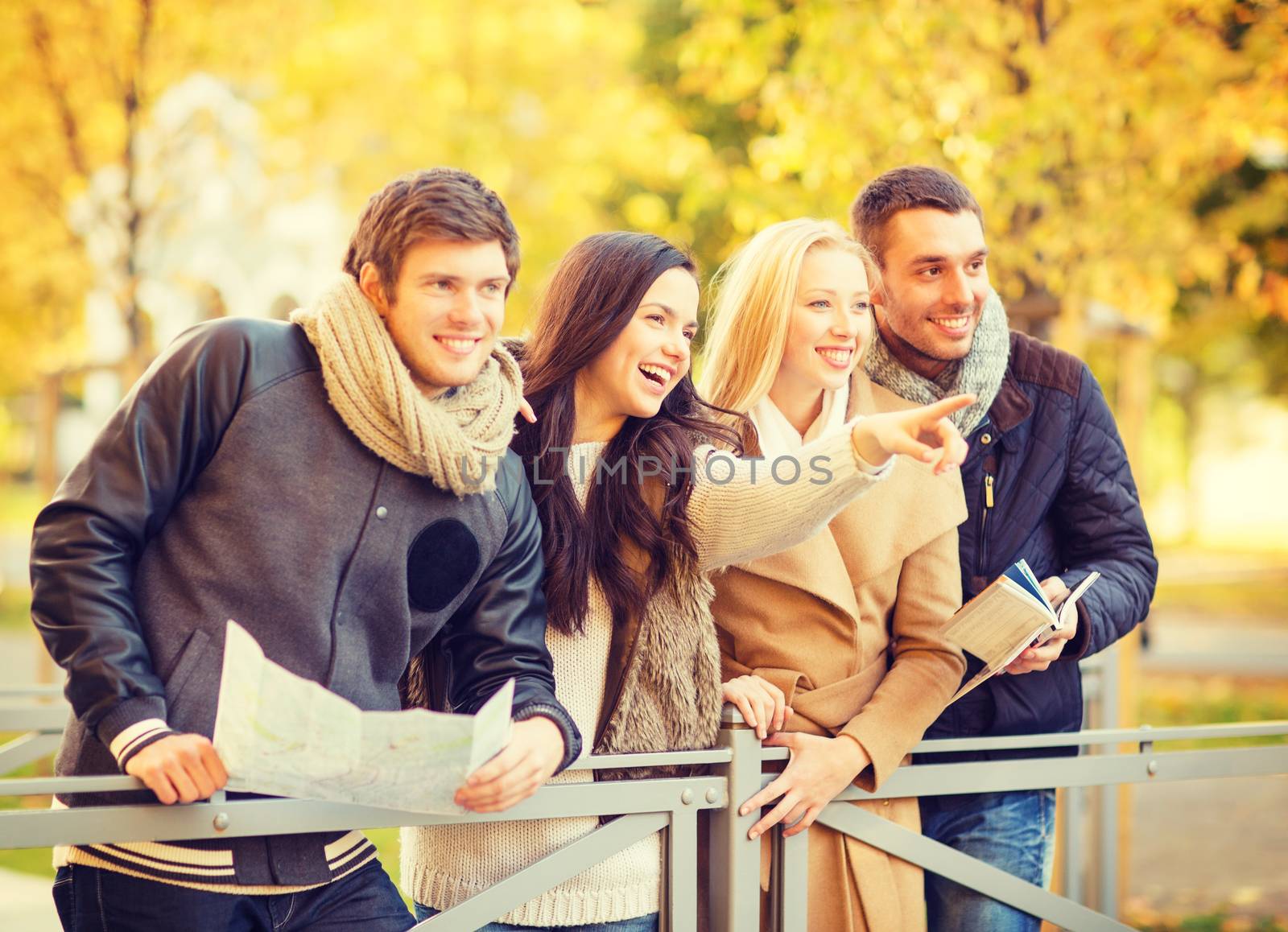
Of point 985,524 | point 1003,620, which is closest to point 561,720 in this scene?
point 1003,620

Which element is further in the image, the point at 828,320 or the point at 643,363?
the point at 828,320

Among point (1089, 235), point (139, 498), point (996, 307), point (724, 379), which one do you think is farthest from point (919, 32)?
point (139, 498)

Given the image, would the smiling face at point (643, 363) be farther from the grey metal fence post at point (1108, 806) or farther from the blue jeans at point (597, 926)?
the grey metal fence post at point (1108, 806)

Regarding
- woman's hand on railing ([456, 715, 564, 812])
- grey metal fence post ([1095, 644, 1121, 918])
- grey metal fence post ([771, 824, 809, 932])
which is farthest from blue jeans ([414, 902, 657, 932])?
grey metal fence post ([1095, 644, 1121, 918])

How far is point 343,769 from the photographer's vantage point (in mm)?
2105

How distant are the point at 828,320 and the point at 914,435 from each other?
22.1 inches

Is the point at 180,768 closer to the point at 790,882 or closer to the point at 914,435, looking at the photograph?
the point at 790,882

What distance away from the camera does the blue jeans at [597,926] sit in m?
2.71

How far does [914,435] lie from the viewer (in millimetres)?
2570

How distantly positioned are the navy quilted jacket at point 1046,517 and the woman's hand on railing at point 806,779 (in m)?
0.49

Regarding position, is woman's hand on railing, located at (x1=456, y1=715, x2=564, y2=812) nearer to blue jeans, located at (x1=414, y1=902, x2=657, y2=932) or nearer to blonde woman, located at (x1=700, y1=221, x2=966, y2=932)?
blue jeans, located at (x1=414, y1=902, x2=657, y2=932)

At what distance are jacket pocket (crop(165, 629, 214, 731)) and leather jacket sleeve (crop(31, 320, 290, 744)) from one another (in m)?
0.03

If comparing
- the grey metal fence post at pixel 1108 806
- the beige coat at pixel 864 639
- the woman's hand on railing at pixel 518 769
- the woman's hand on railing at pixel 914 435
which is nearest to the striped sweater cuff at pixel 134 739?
the woman's hand on railing at pixel 518 769

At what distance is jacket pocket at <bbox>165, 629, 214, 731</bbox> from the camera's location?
231 centimetres
